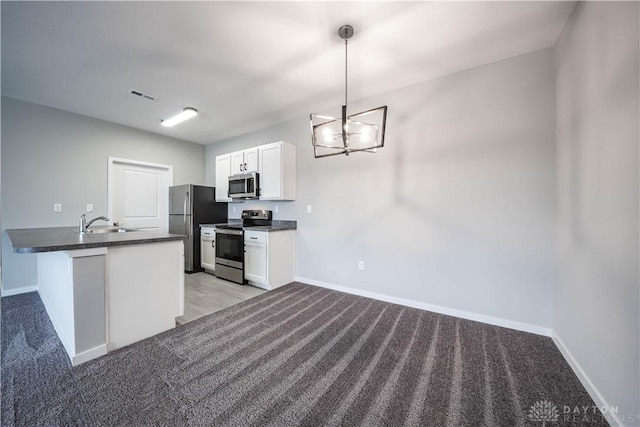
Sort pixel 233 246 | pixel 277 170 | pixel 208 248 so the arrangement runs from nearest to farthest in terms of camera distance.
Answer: pixel 277 170 < pixel 233 246 < pixel 208 248

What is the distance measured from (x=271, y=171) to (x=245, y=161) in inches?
25.9

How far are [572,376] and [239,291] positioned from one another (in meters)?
3.36

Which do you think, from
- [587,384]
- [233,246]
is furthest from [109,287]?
[587,384]

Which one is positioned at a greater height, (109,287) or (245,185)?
(245,185)

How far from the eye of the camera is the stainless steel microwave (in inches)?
151

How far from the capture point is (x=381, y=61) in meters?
2.36

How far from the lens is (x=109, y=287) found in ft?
6.00

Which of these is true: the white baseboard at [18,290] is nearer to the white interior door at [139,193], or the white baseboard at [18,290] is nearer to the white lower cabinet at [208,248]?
the white interior door at [139,193]

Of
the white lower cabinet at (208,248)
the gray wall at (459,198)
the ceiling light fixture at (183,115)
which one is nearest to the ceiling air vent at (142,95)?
the ceiling light fixture at (183,115)

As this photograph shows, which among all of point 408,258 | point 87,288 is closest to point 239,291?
point 87,288

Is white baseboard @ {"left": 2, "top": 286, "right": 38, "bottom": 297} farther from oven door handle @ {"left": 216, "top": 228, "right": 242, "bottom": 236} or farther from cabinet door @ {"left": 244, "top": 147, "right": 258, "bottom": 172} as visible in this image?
cabinet door @ {"left": 244, "top": 147, "right": 258, "bottom": 172}

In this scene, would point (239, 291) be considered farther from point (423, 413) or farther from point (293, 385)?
point (423, 413)

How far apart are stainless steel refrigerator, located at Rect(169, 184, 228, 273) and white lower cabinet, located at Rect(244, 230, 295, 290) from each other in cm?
134

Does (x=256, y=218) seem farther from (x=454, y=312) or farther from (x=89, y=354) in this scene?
(x=454, y=312)
